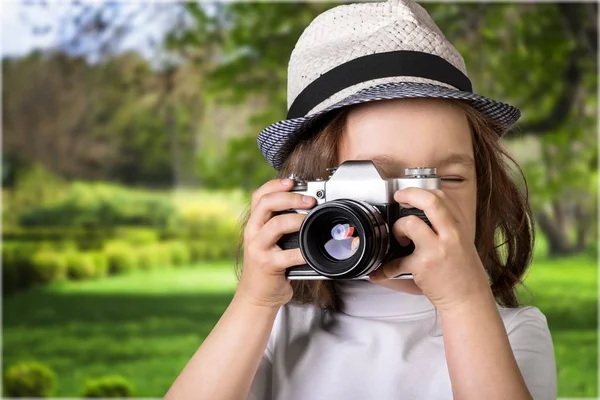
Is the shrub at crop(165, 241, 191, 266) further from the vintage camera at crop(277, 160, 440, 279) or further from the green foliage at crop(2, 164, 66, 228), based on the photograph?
the vintage camera at crop(277, 160, 440, 279)

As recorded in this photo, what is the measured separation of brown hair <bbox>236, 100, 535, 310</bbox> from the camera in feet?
3.07

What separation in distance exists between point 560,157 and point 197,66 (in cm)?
134

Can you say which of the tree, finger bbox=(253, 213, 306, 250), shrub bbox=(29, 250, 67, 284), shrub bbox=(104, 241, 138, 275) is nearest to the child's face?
finger bbox=(253, 213, 306, 250)

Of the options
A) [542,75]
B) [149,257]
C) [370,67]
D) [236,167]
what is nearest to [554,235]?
[542,75]

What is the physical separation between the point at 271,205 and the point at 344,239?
0.09 metres

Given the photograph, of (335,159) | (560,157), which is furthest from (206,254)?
(335,159)

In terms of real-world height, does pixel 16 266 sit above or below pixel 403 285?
below

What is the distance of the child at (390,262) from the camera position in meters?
0.80

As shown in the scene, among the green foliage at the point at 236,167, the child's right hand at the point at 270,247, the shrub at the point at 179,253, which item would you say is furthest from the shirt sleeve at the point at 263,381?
the shrub at the point at 179,253

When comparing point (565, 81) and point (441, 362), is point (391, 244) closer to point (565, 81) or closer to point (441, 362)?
point (441, 362)

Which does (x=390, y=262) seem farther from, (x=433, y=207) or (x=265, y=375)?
(x=265, y=375)

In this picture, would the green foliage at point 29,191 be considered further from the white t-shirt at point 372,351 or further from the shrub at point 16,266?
the white t-shirt at point 372,351

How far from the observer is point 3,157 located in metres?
3.03

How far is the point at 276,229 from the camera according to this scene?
0.85m
